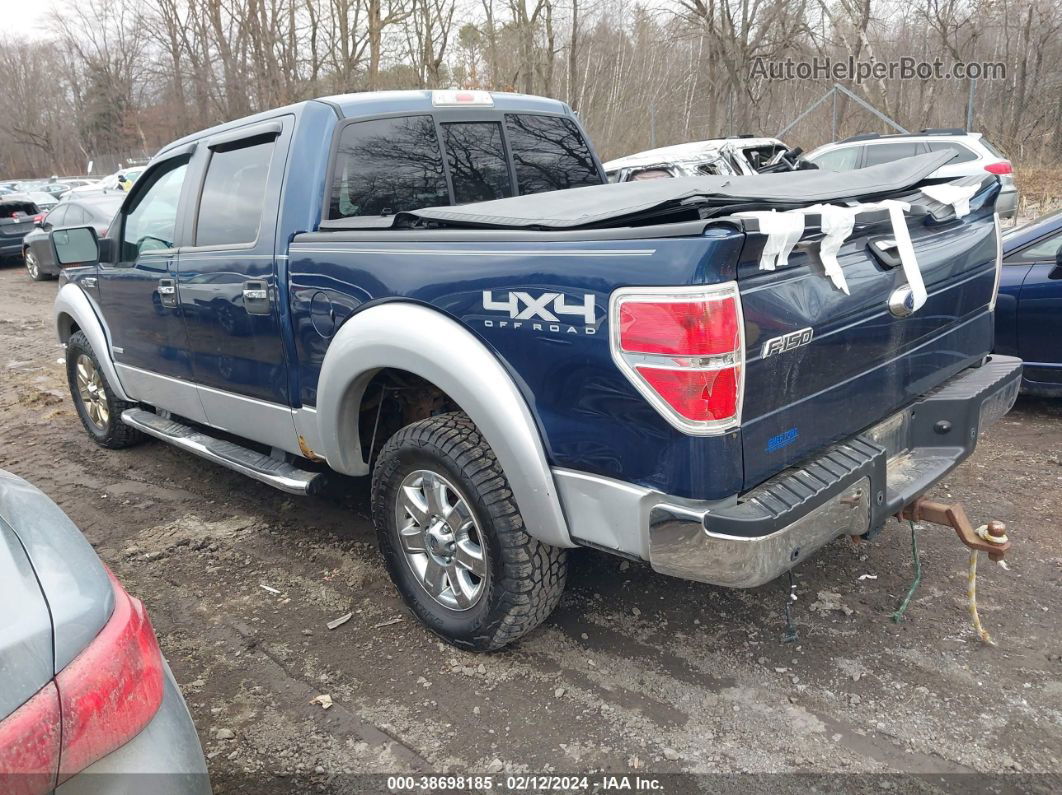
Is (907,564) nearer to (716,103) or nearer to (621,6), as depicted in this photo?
(716,103)

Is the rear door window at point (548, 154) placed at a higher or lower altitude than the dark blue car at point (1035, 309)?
higher

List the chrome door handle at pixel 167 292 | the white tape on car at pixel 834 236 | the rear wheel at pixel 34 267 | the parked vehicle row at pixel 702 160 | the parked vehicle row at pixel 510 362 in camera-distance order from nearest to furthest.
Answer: the parked vehicle row at pixel 510 362
the white tape on car at pixel 834 236
the chrome door handle at pixel 167 292
the parked vehicle row at pixel 702 160
the rear wheel at pixel 34 267

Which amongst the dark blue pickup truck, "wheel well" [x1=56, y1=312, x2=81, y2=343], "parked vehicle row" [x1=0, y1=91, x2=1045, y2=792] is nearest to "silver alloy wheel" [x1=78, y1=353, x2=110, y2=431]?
"wheel well" [x1=56, y1=312, x2=81, y2=343]

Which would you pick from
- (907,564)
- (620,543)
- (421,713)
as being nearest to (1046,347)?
(907,564)

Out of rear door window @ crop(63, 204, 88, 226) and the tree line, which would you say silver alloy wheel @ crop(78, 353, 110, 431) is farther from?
the tree line

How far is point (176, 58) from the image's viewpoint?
35656 millimetres

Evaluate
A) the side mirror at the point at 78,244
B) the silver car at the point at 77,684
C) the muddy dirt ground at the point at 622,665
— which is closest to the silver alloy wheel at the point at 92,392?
the side mirror at the point at 78,244

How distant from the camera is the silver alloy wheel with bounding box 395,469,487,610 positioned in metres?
3.00

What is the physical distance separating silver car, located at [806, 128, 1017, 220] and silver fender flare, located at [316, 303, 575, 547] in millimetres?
8434

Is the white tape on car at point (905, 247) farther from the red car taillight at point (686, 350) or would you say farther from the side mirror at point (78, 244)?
the side mirror at point (78, 244)

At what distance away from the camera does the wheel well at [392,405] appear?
3318 millimetres

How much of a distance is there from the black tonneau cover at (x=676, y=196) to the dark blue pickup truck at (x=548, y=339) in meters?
0.02

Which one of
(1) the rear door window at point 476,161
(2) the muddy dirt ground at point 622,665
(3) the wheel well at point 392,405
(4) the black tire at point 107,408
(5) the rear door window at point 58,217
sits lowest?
(2) the muddy dirt ground at point 622,665

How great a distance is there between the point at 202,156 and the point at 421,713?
302 centimetres
